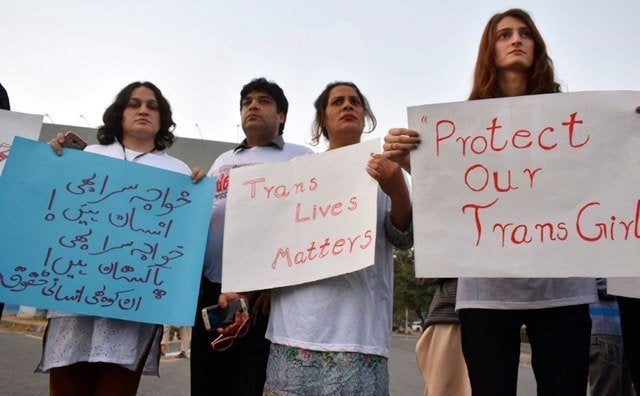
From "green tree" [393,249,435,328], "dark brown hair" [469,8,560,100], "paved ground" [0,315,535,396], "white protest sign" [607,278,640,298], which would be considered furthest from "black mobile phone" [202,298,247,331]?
"green tree" [393,249,435,328]

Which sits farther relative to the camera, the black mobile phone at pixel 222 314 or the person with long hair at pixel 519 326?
the black mobile phone at pixel 222 314

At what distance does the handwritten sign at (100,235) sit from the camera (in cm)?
209

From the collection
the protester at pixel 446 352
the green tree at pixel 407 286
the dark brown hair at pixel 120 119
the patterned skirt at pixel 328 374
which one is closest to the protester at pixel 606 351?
the protester at pixel 446 352

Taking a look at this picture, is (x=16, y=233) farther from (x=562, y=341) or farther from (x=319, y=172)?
(x=562, y=341)

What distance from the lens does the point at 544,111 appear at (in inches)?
72.1

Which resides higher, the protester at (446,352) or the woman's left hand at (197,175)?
the woman's left hand at (197,175)

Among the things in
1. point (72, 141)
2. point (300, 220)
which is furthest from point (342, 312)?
point (72, 141)

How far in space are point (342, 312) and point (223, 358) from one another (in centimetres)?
86

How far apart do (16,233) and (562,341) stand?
198 centimetres

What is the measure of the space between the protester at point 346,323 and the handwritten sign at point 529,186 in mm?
154

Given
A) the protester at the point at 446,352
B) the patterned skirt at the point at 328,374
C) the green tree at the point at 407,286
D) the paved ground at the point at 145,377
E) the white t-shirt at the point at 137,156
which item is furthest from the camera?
the green tree at the point at 407,286

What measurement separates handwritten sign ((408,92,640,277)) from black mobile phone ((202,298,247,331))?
726 mm

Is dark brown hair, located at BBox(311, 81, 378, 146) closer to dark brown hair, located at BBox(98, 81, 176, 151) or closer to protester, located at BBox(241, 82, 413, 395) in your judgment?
protester, located at BBox(241, 82, 413, 395)

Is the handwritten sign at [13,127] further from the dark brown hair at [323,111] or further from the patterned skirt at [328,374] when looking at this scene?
the patterned skirt at [328,374]
